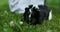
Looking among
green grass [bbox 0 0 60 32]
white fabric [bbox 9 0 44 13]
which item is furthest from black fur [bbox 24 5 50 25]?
white fabric [bbox 9 0 44 13]

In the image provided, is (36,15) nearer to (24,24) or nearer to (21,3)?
(24,24)

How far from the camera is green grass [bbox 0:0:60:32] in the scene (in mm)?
3074

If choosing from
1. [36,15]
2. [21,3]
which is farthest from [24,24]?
[21,3]

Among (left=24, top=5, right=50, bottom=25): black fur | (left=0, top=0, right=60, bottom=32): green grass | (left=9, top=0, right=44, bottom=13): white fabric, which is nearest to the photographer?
(left=0, top=0, right=60, bottom=32): green grass

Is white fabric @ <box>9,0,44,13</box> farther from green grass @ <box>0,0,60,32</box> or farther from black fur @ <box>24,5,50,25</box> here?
black fur @ <box>24,5,50,25</box>

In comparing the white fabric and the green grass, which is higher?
the white fabric

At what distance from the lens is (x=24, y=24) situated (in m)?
3.61

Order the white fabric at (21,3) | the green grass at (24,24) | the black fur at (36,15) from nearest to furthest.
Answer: the green grass at (24,24) < the black fur at (36,15) < the white fabric at (21,3)

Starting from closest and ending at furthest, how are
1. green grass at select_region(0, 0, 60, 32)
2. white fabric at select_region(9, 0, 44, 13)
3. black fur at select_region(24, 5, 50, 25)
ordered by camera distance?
green grass at select_region(0, 0, 60, 32) < black fur at select_region(24, 5, 50, 25) < white fabric at select_region(9, 0, 44, 13)

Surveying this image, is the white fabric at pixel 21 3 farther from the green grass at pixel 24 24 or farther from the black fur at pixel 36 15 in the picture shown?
the black fur at pixel 36 15

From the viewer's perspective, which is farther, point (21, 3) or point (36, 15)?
point (21, 3)

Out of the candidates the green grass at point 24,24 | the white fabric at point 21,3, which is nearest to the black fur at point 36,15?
the green grass at point 24,24

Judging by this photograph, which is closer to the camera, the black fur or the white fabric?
the black fur

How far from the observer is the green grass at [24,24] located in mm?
3074
